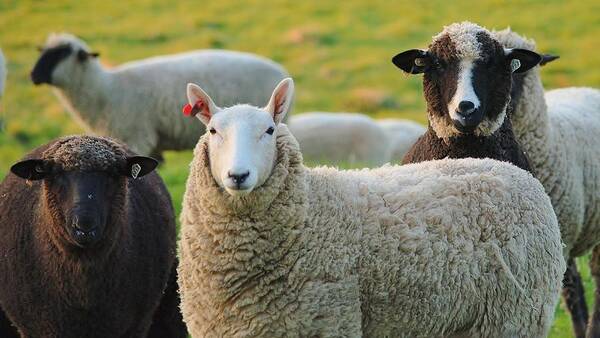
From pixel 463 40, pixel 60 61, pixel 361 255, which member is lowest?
pixel 60 61

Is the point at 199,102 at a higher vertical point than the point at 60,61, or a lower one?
higher

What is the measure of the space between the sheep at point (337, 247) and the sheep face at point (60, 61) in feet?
26.1

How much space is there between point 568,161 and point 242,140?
12.2 ft

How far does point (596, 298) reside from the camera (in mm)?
8422

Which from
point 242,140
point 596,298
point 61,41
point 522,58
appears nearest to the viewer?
point 242,140

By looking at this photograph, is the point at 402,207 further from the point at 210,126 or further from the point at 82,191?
the point at 82,191

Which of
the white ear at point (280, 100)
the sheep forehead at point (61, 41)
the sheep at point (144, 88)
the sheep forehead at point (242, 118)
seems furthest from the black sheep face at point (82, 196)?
Result: the sheep forehead at point (61, 41)

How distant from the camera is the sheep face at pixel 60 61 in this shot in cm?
1284

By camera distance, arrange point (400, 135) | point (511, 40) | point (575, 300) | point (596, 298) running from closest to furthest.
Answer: point (511, 40), point (596, 298), point (575, 300), point (400, 135)

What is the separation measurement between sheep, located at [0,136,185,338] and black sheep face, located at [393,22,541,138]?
74.7 inches

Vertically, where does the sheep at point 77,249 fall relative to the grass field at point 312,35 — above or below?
above

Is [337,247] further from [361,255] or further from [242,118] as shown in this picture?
[242,118]

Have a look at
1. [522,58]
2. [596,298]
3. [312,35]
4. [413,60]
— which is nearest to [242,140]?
[413,60]

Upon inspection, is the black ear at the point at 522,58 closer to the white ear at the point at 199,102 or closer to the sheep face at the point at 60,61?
the white ear at the point at 199,102
